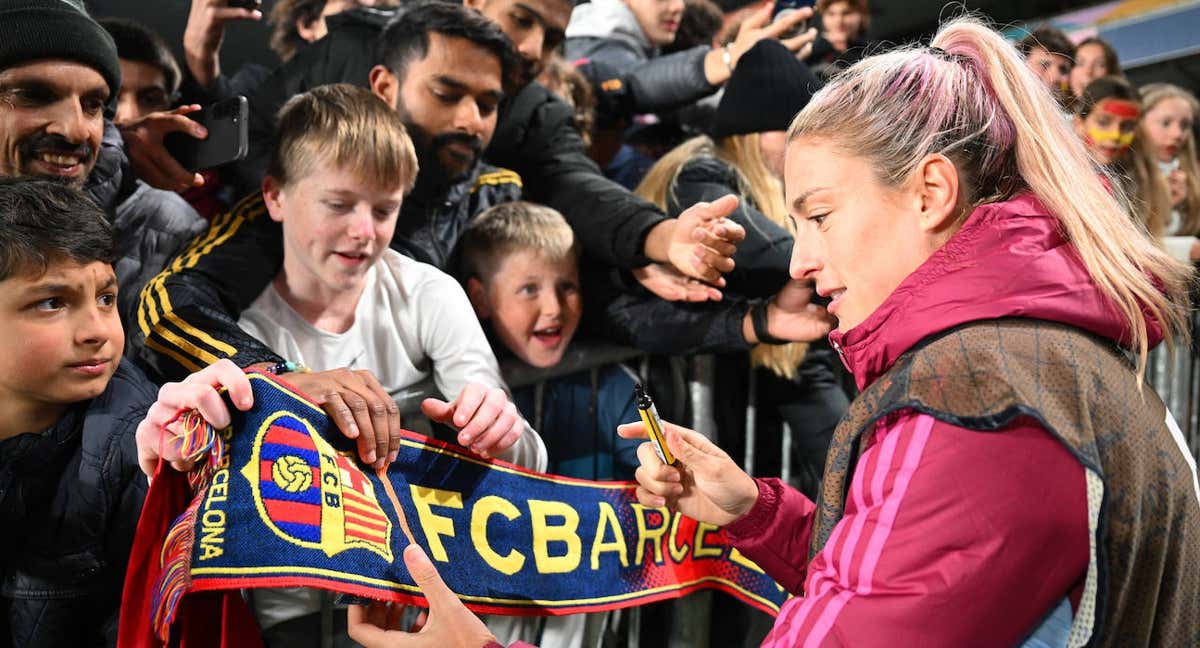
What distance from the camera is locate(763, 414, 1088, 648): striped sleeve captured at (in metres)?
1.24

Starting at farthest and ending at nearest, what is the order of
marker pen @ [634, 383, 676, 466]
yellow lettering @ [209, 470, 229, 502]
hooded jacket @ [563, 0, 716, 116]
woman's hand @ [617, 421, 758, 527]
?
1. hooded jacket @ [563, 0, 716, 116]
2. woman's hand @ [617, 421, 758, 527]
3. marker pen @ [634, 383, 676, 466]
4. yellow lettering @ [209, 470, 229, 502]

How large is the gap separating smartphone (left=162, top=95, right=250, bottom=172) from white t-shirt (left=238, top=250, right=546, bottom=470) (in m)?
0.27

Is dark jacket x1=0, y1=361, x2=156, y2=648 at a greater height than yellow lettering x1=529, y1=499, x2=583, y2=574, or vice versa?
dark jacket x1=0, y1=361, x2=156, y2=648

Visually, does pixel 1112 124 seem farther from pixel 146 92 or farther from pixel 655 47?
pixel 146 92

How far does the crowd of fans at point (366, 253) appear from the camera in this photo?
66.1 inches

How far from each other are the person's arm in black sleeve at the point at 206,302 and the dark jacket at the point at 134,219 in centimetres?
9

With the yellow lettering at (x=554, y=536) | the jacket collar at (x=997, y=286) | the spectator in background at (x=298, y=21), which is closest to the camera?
the jacket collar at (x=997, y=286)

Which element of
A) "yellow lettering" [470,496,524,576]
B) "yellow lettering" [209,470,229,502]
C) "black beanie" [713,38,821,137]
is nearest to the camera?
"yellow lettering" [209,470,229,502]

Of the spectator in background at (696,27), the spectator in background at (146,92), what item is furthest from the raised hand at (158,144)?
the spectator in background at (696,27)

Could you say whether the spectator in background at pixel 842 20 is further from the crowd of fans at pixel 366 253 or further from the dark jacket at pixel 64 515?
the dark jacket at pixel 64 515

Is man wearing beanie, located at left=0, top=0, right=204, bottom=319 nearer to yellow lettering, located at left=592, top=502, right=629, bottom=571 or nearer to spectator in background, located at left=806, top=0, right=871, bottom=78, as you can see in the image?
yellow lettering, located at left=592, top=502, right=629, bottom=571

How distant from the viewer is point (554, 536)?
83.6 inches

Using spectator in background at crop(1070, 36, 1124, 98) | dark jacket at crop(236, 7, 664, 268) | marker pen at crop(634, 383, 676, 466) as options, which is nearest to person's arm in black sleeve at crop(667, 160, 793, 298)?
dark jacket at crop(236, 7, 664, 268)

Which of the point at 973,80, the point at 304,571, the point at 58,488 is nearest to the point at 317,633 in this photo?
the point at 304,571
